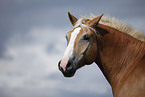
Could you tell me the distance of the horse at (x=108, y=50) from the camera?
19.7ft

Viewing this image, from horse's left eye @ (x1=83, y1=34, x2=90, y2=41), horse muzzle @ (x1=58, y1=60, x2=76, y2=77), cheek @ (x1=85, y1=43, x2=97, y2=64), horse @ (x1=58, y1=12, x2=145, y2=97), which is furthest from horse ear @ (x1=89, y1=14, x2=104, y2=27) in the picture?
horse muzzle @ (x1=58, y1=60, x2=76, y2=77)

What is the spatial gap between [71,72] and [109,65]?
133cm

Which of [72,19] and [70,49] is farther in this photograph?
[72,19]

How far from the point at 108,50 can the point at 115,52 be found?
237 mm

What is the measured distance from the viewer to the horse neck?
6293 mm

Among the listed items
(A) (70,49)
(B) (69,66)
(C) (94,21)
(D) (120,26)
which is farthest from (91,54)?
(D) (120,26)

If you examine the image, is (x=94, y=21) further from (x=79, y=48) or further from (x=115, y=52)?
(x=115, y=52)

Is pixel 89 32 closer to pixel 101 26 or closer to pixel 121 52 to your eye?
pixel 101 26

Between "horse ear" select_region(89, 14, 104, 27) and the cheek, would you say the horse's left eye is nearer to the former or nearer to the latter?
the cheek

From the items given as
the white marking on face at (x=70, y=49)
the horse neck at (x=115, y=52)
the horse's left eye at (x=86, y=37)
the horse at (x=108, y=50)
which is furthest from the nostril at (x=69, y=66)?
the horse neck at (x=115, y=52)

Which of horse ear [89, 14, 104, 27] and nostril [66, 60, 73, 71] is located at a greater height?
horse ear [89, 14, 104, 27]

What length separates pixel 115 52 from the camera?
6.43 meters

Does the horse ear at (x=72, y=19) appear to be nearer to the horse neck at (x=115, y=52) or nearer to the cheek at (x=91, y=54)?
the horse neck at (x=115, y=52)

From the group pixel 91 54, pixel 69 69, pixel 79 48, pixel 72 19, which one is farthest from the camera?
pixel 72 19
